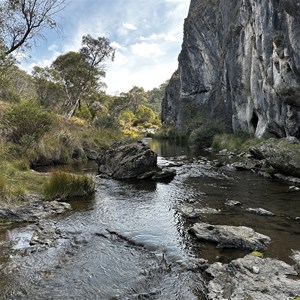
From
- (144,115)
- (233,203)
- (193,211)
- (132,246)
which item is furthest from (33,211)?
(144,115)

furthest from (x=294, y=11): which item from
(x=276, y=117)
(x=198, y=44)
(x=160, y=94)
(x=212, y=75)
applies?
(x=160, y=94)

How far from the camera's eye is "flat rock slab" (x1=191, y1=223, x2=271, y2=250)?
28.5ft

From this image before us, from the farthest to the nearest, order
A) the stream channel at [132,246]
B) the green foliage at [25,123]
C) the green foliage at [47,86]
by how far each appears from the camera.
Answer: the green foliage at [47,86] → the green foliage at [25,123] → the stream channel at [132,246]

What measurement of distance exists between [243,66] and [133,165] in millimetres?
20598

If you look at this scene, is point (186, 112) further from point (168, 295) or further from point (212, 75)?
point (168, 295)

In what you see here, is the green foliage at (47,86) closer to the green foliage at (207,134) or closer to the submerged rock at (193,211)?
the green foliage at (207,134)

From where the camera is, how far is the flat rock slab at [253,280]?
614 centimetres

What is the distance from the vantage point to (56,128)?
2556 centimetres

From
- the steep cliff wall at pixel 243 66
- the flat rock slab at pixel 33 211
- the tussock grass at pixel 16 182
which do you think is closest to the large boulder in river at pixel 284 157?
the steep cliff wall at pixel 243 66

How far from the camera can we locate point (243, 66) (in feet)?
112

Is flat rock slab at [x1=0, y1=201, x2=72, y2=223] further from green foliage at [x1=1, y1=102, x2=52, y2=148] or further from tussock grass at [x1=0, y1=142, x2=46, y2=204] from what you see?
green foliage at [x1=1, y1=102, x2=52, y2=148]

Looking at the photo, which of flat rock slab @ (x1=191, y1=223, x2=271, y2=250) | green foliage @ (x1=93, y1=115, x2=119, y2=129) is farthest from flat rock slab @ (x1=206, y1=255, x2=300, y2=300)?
green foliage @ (x1=93, y1=115, x2=119, y2=129)

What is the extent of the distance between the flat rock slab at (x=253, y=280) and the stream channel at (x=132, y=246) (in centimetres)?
39

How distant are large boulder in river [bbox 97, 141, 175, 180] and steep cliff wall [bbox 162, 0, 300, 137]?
9754 millimetres
